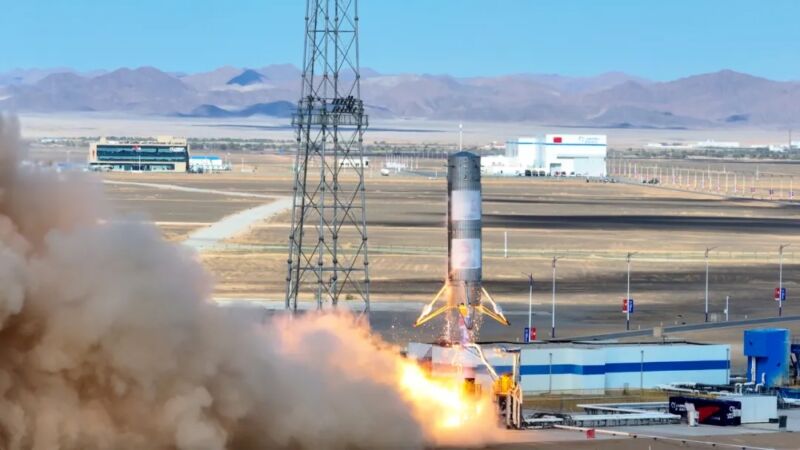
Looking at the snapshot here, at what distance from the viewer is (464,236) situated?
60156 millimetres

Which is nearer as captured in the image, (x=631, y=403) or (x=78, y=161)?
(x=78, y=161)

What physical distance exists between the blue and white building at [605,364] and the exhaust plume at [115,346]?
39.3 ft

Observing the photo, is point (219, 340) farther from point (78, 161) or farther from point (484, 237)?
point (484, 237)

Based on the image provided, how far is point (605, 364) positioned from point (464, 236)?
834 centimetres

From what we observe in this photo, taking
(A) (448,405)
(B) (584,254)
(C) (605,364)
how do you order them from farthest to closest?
(B) (584,254)
(C) (605,364)
(A) (448,405)

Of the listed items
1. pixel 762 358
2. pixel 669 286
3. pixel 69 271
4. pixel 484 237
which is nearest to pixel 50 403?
pixel 69 271

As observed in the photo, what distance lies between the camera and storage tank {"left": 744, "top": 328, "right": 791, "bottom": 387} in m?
66.9

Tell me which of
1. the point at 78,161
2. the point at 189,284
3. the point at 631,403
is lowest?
the point at 631,403

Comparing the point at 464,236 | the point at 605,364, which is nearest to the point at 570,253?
the point at 605,364

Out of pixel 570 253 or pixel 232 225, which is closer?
pixel 570 253

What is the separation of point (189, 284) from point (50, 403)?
5409 millimetres

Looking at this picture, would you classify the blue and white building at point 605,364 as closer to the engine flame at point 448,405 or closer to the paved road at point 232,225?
the engine flame at point 448,405

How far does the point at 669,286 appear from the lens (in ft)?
344

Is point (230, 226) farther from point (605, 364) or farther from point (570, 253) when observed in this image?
point (605, 364)
